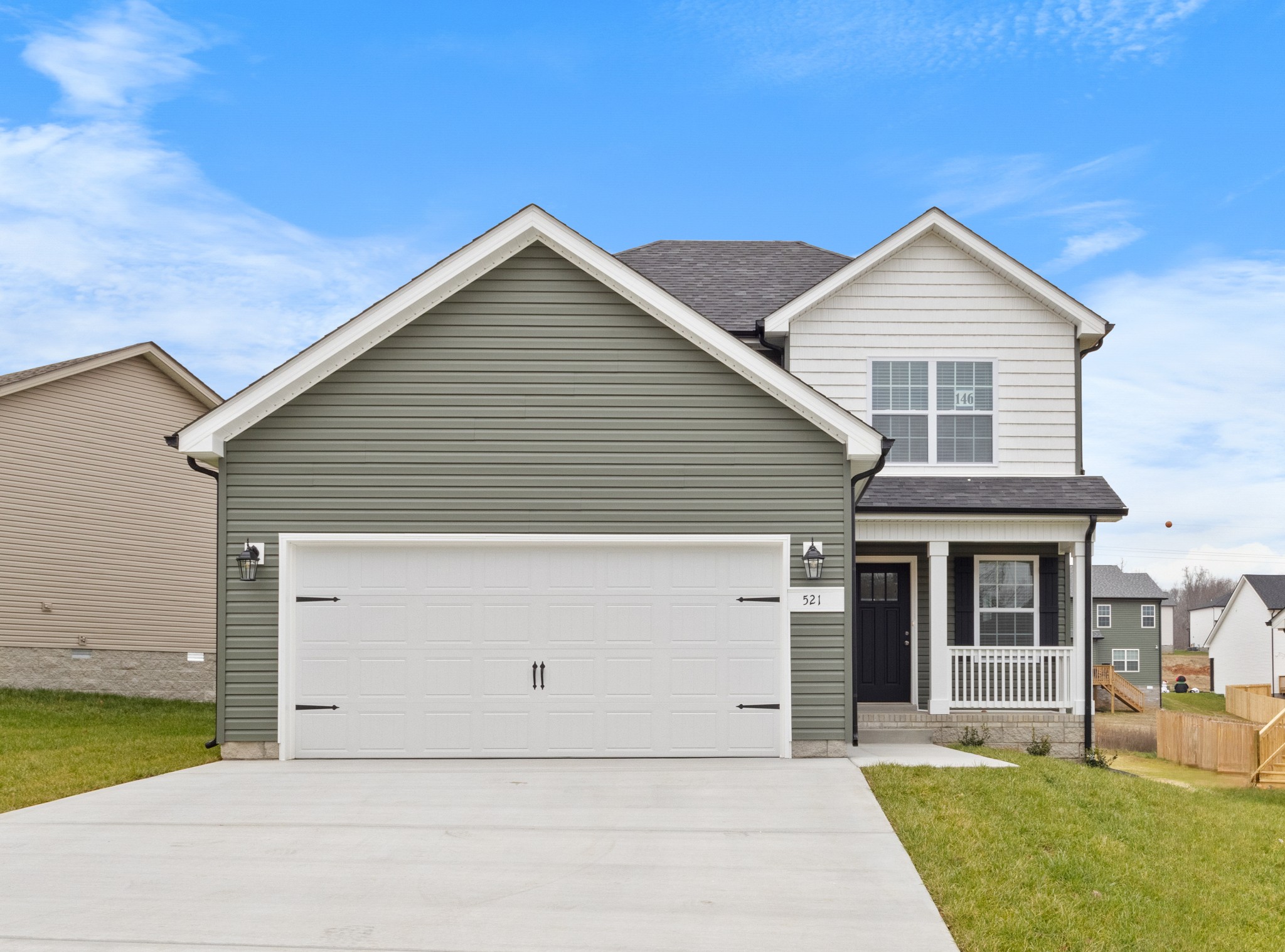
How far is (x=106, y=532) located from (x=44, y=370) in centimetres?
338

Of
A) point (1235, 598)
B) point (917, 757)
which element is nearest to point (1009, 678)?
point (917, 757)

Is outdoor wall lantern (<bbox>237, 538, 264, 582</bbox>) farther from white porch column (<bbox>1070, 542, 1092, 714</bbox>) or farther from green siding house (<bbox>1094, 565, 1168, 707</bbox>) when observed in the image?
green siding house (<bbox>1094, 565, 1168, 707</bbox>)

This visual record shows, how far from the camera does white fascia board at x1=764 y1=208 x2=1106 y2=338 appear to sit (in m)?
15.3

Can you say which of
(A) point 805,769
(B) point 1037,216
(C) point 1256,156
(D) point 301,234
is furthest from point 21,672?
(C) point 1256,156

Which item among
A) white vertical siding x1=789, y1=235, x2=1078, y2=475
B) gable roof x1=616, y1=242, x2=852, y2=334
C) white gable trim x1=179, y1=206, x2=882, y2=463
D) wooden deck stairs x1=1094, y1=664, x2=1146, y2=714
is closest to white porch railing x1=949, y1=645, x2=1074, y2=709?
white vertical siding x1=789, y1=235, x2=1078, y2=475

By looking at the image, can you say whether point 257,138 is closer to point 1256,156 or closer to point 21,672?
point 21,672

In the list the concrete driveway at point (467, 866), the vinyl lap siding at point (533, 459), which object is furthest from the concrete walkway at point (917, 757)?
the concrete driveway at point (467, 866)

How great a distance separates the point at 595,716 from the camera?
11.6 meters

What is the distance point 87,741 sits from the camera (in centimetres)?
1420

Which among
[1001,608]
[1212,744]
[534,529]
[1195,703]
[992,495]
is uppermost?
[992,495]

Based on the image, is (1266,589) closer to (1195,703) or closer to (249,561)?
(1195,703)

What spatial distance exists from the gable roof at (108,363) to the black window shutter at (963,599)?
48.6ft

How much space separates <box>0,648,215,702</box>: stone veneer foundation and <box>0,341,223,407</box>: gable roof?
4906 millimetres

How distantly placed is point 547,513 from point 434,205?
9.14 meters
